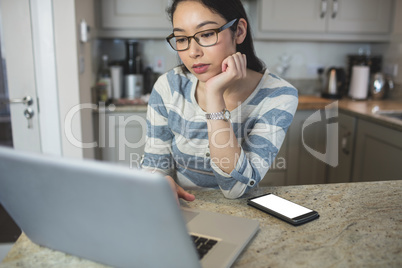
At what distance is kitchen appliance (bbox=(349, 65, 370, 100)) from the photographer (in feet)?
9.24

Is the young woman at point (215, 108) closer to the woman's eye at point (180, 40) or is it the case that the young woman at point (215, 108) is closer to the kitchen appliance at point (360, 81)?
the woman's eye at point (180, 40)

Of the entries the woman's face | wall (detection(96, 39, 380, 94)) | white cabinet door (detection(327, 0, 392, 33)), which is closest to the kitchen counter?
wall (detection(96, 39, 380, 94))

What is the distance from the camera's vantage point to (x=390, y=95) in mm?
2932

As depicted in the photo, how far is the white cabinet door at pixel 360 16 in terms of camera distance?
2.70 metres

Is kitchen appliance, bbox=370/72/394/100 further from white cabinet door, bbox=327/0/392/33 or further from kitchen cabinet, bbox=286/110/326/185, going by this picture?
kitchen cabinet, bbox=286/110/326/185

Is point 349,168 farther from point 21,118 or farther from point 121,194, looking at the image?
point 121,194

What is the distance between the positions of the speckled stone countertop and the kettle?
1.92 meters

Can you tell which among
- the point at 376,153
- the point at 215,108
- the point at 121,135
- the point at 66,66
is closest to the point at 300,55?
the point at 376,153

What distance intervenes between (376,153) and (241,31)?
147 centimetres

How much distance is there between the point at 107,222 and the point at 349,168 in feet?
7.60

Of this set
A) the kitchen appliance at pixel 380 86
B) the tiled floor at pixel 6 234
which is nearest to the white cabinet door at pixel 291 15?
the kitchen appliance at pixel 380 86

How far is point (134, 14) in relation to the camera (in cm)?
255

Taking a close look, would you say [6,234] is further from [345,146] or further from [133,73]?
[345,146]

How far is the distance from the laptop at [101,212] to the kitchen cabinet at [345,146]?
6.65 ft
